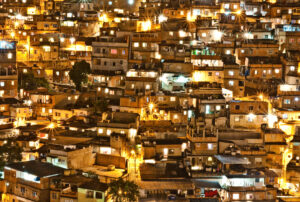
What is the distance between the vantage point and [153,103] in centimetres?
4134

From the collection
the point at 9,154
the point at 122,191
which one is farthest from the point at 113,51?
the point at 122,191

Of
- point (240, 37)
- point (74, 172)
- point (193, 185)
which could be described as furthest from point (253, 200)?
point (240, 37)

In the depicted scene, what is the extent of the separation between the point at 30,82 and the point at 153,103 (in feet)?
41.0

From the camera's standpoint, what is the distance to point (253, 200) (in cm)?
3155

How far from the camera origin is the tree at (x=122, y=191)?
2931cm

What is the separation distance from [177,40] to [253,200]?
21799 millimetres

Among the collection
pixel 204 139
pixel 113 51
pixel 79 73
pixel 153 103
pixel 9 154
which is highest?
pixel 113 51

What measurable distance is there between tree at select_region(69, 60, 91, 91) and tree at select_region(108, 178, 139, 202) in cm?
1864

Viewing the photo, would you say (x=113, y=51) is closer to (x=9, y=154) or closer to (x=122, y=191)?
(x=9, y=154)

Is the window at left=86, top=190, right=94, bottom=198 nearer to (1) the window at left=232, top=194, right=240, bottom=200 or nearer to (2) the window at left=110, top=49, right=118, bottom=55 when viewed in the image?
(1) the window at left=232, top=194, right=240, bottom=200

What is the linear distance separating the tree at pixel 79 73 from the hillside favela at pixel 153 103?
83 millimetres

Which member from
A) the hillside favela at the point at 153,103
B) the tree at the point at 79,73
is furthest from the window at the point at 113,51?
the tree at the point at 79,73

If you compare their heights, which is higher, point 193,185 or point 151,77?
point 151,77

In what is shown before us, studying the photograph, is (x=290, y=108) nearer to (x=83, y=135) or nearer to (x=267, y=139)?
(x=267, y=139)
